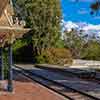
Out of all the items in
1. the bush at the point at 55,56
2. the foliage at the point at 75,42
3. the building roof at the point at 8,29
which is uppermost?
the building roof at the point at 8,29

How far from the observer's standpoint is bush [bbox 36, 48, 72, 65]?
61250 mm

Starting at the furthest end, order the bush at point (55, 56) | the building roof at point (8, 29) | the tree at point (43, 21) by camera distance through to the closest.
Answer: the tree at point (43, 21) < the bush at point (55, 56) < the building roof at point (8, 29)

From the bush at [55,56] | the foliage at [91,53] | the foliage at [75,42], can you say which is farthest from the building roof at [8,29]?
the foliage at [91,53]

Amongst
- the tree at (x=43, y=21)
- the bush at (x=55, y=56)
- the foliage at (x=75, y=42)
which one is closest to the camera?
the bush at (x=55, y=56)

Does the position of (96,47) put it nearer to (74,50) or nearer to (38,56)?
(74,50)

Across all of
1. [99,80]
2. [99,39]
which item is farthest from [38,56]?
[99,80]

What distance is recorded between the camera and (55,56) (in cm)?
6216

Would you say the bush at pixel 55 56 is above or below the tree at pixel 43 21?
below

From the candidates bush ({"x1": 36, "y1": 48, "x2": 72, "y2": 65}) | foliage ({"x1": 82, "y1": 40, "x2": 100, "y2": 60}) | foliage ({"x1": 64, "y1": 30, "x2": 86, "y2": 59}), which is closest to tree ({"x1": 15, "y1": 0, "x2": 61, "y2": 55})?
bush ({"x1": 36, "y1": 48, "x2": 72, "y2": 65})

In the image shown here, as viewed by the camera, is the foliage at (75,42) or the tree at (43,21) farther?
the foliage at (75,42)

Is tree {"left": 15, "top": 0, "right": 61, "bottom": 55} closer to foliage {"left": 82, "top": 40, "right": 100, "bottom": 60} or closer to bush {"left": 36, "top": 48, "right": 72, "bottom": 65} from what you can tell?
bush {"left": 36, "top": 48, "right": 72, "bottom": 65}

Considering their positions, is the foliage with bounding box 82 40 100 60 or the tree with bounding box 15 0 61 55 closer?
the tree with bounding box 15 0 61 55

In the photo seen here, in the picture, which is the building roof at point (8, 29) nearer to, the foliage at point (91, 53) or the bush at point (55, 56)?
the bush at point (55, 56)

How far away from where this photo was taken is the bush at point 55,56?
61.2m
